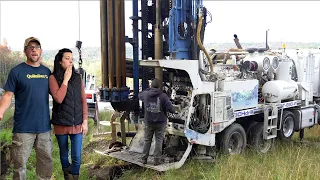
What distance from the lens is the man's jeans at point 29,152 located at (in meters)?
4.12

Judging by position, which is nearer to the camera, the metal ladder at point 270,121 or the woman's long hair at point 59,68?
the woman's long hair at point 59,68

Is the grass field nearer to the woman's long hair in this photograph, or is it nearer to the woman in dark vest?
the woman in dark vest

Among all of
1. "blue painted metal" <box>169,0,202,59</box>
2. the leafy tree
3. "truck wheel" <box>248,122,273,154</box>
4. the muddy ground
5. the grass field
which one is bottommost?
the muddy ground

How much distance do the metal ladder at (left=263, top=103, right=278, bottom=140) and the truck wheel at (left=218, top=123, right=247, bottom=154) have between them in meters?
0.60

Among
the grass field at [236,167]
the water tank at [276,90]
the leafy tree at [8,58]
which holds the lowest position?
the grass field at [236,167]

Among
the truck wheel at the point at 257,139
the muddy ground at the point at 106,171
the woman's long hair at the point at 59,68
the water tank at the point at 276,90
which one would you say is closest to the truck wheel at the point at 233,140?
the truck wheel at the point at 257,139

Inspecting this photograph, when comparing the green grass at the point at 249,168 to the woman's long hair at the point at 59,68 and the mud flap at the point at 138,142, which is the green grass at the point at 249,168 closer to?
the mud flap at the point at 138,142

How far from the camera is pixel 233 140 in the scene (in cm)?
688

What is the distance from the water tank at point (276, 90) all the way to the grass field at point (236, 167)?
105 cm

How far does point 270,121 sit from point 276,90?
0.65 metres

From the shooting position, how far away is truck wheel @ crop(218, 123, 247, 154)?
6527mm

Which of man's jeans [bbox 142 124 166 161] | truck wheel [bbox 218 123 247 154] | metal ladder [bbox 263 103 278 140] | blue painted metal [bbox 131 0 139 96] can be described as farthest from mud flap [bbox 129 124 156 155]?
metal ladder [bbox 263 103 278 140]

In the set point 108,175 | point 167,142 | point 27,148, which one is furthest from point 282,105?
point 27,148

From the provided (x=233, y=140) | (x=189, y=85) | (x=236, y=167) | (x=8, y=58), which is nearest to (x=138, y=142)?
(x=189, y=85)
